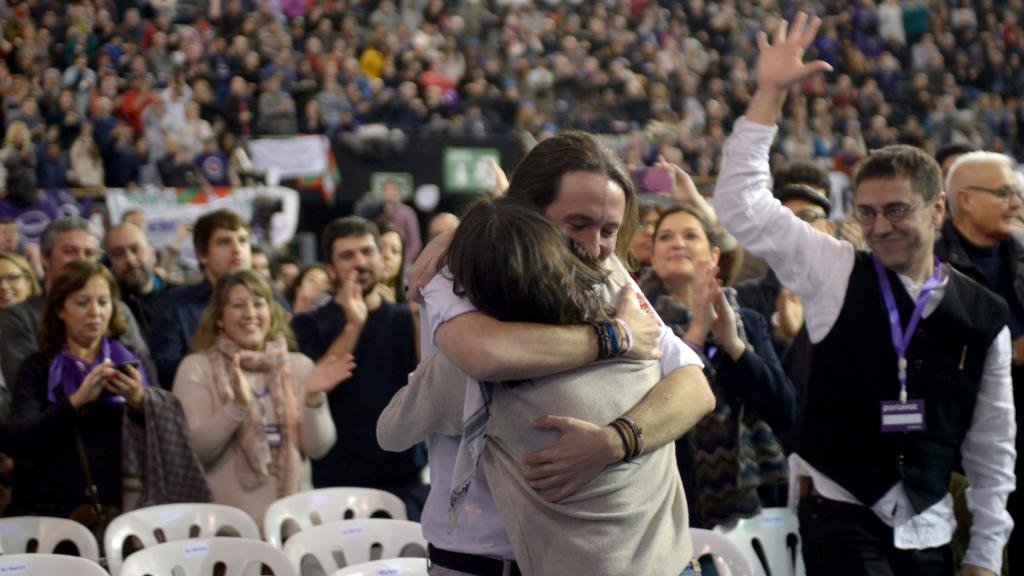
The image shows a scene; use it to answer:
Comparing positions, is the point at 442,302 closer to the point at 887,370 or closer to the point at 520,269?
the point at 520,269

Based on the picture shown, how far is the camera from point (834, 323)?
3186 millimetres

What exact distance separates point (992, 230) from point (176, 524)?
287 cm

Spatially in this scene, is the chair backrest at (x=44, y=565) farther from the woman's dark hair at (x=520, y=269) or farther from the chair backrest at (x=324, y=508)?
the woman's dark hair at (x=520, y=269)

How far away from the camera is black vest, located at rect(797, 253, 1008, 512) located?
10.3ft

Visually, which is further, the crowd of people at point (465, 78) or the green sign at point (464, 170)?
the crowd of people at point (465, 78)

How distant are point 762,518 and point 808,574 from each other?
2.18 ft

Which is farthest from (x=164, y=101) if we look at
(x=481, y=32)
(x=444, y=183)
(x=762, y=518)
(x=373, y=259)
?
(x=762, y=518)

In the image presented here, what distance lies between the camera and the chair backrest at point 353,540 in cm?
374

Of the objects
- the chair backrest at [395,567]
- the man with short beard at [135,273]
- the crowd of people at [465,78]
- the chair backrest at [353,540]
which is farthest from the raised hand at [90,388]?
the crowd of people at [465,78]

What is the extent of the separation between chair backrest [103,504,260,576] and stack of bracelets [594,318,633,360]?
241cm

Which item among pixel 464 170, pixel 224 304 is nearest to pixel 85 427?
pixel 224 304

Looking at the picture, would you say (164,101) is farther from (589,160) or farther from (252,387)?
(589,160)

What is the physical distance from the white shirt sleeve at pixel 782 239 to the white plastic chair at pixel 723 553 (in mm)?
590

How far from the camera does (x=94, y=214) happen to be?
10.5m
